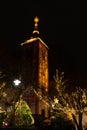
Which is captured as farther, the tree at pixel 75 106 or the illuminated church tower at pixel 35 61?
the illuminated church tower at pixel 35 61

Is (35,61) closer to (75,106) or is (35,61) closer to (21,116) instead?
(75,106)

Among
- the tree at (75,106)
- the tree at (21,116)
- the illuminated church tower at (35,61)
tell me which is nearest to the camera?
the tree at (21,116)

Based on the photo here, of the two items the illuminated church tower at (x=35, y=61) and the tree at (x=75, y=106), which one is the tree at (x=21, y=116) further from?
the illuminated church tower at (x=35, y=61)

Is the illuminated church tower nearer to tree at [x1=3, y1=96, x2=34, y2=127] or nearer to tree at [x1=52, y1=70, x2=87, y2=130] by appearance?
tree at [x1=52, y1=70, x2=87, y2=130]

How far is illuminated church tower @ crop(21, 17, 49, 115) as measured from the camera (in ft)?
193

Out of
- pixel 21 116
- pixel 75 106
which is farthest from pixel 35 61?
pixel 21 116

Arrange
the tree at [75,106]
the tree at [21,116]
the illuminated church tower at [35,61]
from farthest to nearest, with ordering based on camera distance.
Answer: the illuminated church tower at [35,61] → the tree at [75,106] → the tree at [21,116]

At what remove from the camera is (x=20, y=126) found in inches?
922

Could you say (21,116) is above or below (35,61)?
below

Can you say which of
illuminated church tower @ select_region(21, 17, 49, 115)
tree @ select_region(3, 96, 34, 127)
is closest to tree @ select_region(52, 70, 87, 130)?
tree @ select_region(3, 96, 34, 127)

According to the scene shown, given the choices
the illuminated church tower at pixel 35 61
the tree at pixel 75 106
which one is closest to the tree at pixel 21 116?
the tree at pixel 75 106

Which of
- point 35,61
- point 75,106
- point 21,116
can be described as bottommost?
point 21,116

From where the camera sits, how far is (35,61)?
61.0 meters

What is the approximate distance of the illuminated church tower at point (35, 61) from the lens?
5878cm
